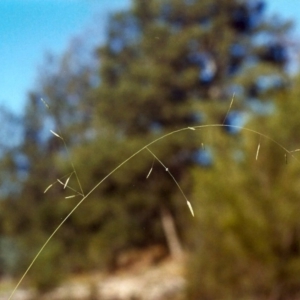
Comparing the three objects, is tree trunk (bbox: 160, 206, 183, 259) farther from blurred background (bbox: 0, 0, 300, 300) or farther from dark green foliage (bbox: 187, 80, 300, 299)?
dark green foliage (bbox: 187, 80, 300, 299)

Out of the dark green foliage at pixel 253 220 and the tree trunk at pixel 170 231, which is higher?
the dark green foliage at pixel 253 220

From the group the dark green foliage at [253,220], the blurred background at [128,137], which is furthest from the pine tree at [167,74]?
the dark green foliage at [253,220]

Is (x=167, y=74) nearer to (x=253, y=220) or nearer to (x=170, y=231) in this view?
(x=170, y=231)

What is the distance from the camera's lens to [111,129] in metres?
5.91

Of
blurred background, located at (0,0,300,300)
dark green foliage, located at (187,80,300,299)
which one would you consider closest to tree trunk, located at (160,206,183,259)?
blurred background, located at (0,0,300,300)

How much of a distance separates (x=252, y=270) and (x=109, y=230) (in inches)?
137

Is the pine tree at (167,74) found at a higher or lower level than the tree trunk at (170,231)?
higher

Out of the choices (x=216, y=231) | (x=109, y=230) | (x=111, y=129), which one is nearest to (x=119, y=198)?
(x=109, y=230)

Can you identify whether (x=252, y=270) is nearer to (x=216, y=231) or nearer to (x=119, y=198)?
(x=216, y=231)

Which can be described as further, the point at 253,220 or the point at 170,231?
the point at 170,231

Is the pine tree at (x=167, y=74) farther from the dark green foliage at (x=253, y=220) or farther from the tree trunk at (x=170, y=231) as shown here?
the dark green foliage at (x=253, y=220)

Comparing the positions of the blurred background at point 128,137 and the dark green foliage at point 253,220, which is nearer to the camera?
the dark green foliage at point 253,220

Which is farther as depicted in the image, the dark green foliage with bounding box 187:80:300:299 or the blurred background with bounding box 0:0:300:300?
the blurred background with bounding box 0:0:300:300

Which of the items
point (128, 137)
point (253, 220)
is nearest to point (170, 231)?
point (128, 137)
